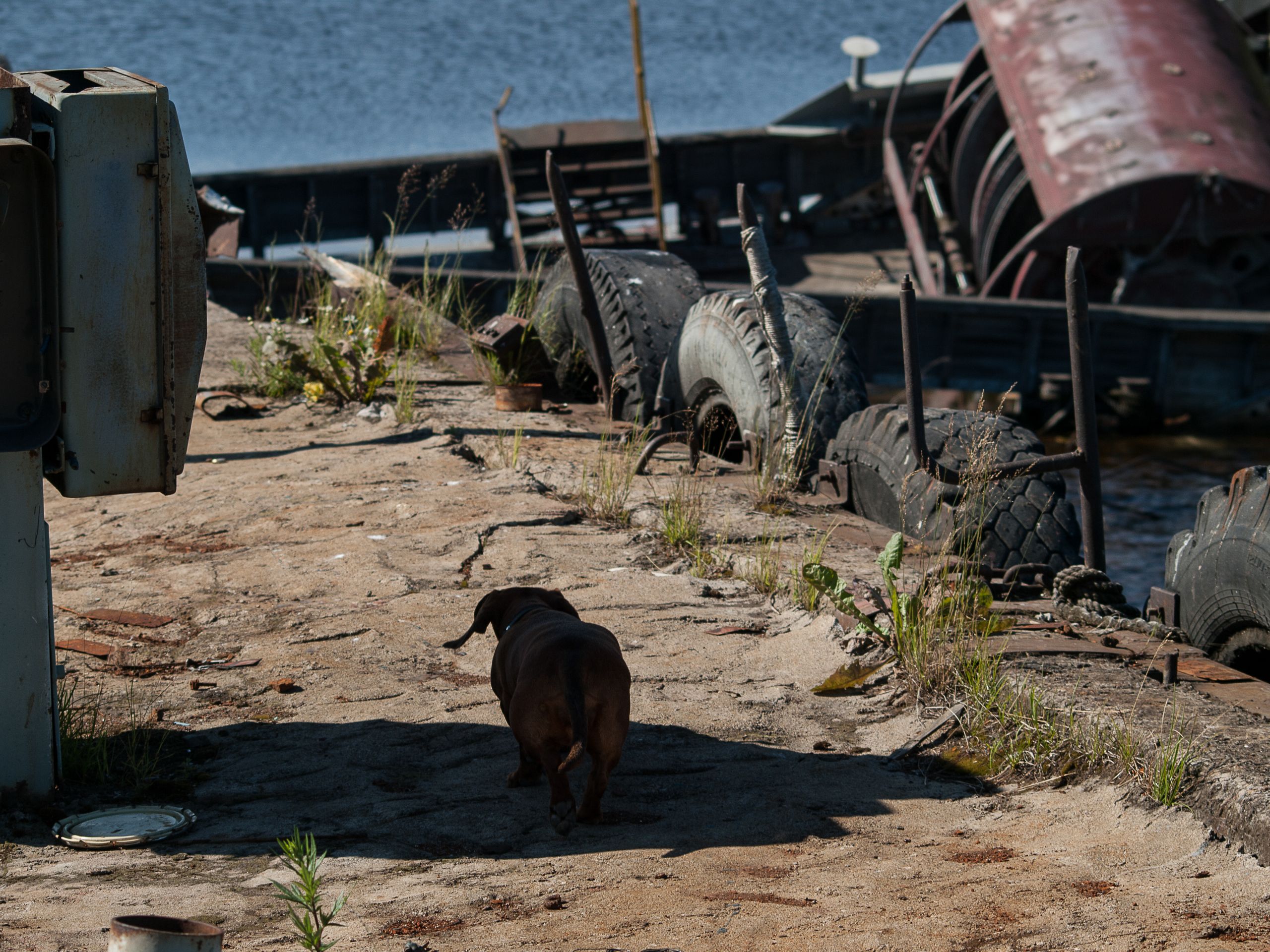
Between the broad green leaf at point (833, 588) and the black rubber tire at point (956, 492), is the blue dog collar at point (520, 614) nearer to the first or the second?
the broad green leaf at point (833, 588)

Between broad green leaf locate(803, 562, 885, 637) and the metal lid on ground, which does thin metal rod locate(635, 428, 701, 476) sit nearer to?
broad green leaf locate(803, 562, 885, 637)

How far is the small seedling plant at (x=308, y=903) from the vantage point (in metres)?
2.41

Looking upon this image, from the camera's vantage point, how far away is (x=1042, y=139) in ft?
43.7

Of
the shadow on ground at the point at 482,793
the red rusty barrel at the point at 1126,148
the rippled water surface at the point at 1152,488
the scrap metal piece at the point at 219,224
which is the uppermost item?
the red rusty barrel at the point at 1126,148

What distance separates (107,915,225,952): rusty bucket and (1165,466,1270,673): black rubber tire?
12.1 feet

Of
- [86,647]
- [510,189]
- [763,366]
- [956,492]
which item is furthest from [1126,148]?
[86,647]

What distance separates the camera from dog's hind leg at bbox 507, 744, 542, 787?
11.7 ft

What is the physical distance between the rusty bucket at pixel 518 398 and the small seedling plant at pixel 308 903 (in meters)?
5.84

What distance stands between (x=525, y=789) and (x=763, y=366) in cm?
408

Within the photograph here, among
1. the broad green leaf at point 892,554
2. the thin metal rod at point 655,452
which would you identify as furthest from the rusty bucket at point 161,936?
the thin metal rod at point 655,452

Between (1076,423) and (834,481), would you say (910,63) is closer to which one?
(834,481)

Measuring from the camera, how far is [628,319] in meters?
8.84

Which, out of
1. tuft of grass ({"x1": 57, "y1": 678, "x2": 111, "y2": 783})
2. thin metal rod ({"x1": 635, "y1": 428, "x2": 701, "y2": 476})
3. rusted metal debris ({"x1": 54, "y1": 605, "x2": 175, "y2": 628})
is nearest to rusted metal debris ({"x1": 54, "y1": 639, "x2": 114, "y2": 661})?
rusted metal debris ({"x1": 54, "y1": 605, "x2": 175, "y2": 628})

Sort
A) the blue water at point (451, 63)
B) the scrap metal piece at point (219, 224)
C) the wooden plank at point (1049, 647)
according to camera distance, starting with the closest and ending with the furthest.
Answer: the wooden plank at point (1049, 647)
the scrap metal piece at point (219, 224)
the blue water at point (451, 63)
